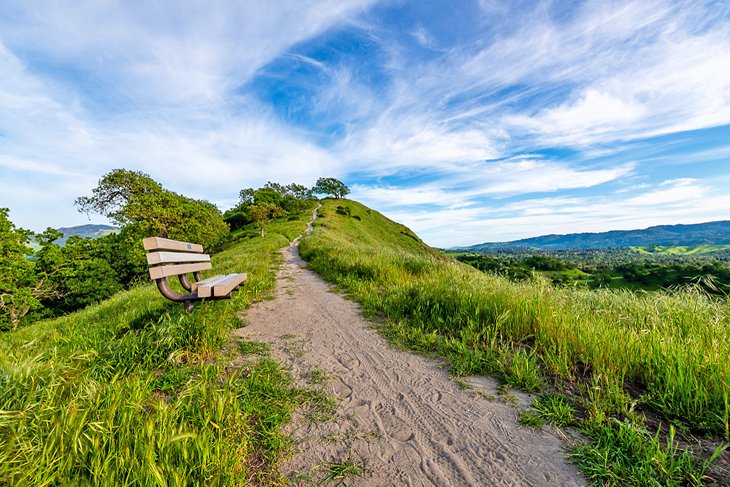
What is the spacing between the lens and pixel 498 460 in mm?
2086

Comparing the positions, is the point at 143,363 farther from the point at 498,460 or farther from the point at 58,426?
the point at 498,460

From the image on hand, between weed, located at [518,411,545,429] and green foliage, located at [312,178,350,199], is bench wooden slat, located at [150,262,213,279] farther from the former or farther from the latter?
green foliage, located at [312,178,350,199]

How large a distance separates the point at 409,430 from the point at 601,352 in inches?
88.2

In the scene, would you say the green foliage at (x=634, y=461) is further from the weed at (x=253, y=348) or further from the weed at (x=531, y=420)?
the weed at (x=253, y=348)

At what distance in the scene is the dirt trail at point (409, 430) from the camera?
1988mm

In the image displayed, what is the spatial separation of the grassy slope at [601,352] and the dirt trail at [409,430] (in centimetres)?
27

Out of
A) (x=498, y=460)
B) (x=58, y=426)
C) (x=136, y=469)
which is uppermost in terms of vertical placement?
(x=58, y=426)

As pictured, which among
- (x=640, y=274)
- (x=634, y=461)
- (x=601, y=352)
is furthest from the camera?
(x=640, y=274)

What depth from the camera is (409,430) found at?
7.97 ft

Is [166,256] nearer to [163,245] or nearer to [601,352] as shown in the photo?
[163,245]

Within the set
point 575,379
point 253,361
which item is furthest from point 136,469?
point 575,379

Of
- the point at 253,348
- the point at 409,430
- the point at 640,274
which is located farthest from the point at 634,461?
the point at 640,274

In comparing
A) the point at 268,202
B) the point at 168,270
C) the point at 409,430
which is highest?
the point at 268,202

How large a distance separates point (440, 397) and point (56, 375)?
3349 millimetres
